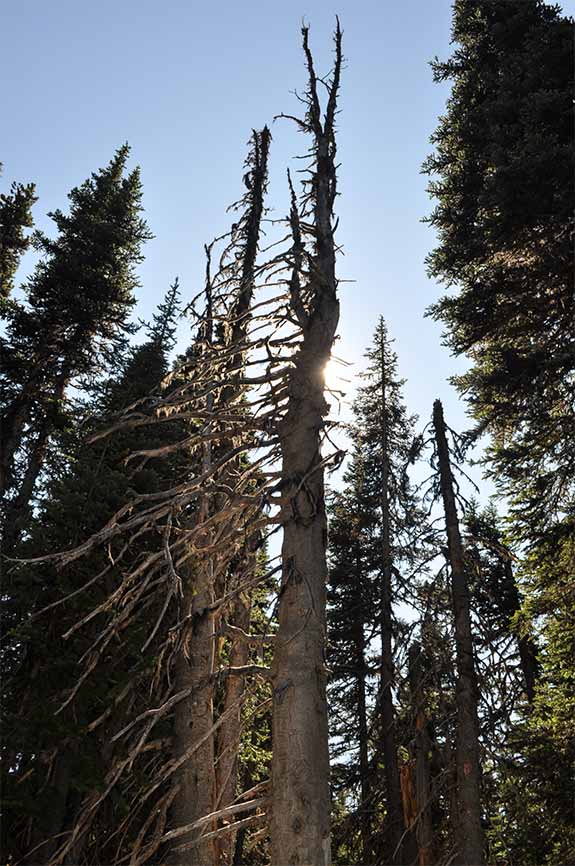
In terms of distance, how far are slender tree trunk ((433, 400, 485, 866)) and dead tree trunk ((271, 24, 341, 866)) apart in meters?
5.27

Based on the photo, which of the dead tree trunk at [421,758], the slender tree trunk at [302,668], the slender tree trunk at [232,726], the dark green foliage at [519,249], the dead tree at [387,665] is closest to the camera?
the slender tree trunk at [302,668]

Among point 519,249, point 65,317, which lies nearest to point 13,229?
point 65,317

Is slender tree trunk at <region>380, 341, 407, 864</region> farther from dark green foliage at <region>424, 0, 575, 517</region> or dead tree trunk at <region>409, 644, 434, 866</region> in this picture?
dark green foliage at <region>424, 0, 575, 517</region>

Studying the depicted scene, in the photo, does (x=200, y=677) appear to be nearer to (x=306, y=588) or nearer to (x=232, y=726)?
(x=232, y=726)

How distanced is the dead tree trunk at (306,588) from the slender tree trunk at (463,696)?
207 inches

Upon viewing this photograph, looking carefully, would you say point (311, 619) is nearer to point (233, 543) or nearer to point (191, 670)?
point (233, 543)

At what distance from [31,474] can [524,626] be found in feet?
41.3

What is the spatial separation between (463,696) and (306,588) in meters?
5.63

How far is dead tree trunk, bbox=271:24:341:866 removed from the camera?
3.65 m

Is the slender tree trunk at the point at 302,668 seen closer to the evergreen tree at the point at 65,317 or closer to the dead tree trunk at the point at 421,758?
the dead tree trunk at the point at 421,758

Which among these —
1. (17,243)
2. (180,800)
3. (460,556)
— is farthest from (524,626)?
(17,243)

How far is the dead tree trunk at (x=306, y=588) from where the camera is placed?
144 inches

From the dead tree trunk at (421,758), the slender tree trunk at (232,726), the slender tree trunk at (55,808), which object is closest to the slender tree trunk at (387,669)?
the dead tree trunk at (421,758)

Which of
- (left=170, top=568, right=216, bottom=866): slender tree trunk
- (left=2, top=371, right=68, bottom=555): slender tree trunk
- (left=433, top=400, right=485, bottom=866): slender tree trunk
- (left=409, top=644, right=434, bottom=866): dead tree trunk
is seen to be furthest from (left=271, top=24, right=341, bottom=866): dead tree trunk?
(left=2, top=371, right=68, bottom=555): slender tree trunk
